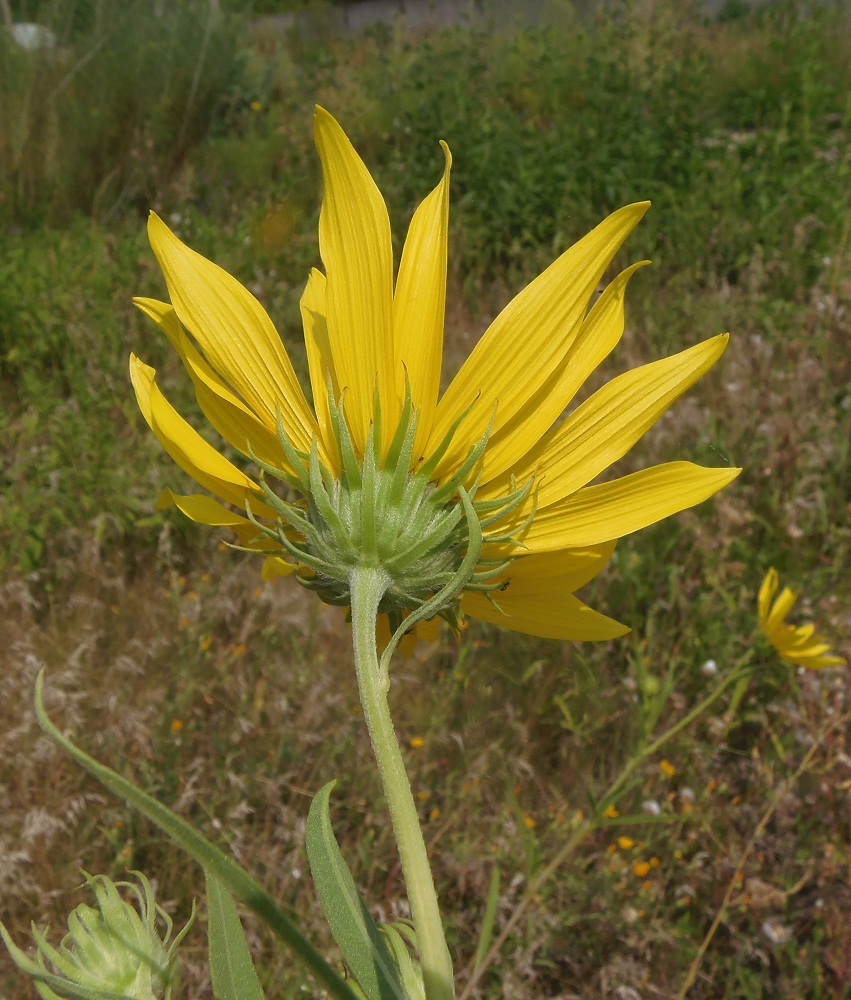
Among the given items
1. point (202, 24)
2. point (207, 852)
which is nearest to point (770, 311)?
point (207, 852)

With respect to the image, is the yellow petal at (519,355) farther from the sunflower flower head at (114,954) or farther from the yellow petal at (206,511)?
the sunflower flower head at (114,954)

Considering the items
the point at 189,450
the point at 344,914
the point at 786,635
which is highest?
the point at 189,450

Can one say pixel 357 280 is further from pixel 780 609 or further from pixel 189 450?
pixel 780 609

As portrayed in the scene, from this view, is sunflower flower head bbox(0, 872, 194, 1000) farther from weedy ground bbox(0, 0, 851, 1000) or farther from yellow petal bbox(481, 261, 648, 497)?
weedy ground bbox(0, 0, 851, 1000)

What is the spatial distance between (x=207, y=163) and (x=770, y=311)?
4.03m

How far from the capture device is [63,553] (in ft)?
9.37

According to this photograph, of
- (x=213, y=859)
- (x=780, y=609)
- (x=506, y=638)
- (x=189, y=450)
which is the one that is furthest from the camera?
(x=506, y=638)

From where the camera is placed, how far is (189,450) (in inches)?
23.0

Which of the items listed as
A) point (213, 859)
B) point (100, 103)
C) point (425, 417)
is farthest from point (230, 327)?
point (100, 103)

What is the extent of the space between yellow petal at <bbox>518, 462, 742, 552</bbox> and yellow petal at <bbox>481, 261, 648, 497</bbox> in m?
0.04

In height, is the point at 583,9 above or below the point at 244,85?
above

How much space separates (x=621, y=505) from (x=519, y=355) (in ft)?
0.44

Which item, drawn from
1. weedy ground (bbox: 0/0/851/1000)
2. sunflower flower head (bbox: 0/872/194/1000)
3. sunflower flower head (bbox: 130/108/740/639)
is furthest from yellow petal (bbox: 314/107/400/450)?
weedy ground (bbox: 0/0/851/1000)

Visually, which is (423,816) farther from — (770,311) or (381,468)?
(770,311)
